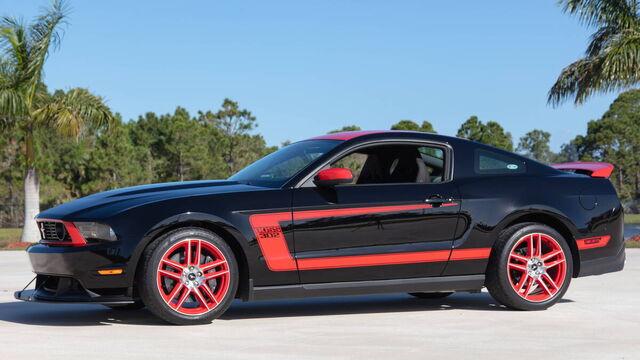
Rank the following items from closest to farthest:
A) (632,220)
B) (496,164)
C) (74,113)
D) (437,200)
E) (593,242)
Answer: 1. (437,200)
2. (496,164)
3. (593,242)
4. (74,113)
5. (632,220)

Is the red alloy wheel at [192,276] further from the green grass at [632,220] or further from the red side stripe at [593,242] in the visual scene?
the green grass at [632,220]

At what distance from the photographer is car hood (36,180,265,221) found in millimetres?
6379

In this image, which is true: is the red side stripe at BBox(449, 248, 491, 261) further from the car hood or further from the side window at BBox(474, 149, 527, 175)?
the car hood

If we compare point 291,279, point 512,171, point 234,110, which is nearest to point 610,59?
point 512,171

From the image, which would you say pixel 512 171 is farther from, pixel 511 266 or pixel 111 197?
pixel 111 197

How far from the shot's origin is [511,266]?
7293 mm

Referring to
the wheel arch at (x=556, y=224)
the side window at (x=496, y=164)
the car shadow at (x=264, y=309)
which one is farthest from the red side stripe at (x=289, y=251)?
the wheel arch at (x=556, y=224)

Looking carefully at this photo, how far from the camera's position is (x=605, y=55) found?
67.2 ft

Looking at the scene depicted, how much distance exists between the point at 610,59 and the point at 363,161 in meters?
14.1

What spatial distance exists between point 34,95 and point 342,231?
1779cm

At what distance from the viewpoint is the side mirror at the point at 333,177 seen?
21.7 ft

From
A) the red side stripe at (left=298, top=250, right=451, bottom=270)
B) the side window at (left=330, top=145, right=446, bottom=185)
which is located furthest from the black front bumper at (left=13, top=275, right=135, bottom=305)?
the side window at (left=330, top=145, right=446, bottom=185)

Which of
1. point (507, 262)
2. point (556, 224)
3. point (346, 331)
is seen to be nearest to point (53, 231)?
point (346, 331)

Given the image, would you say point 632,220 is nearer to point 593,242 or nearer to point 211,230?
point 593,242
